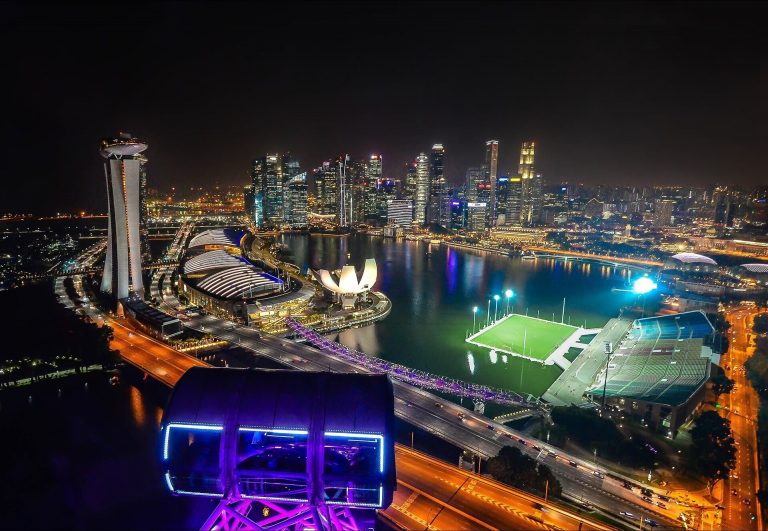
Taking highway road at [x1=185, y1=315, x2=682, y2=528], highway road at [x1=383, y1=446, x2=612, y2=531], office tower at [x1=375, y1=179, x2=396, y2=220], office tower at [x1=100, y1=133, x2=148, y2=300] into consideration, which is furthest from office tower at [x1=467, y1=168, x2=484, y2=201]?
highway road at [x1=383, y1=446, x2=612, y2=531]

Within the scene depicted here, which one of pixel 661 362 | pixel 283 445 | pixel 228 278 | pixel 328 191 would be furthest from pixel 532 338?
pixel 328 191

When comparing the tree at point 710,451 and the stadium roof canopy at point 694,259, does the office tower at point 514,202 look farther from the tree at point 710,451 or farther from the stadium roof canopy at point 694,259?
the tree at point 710,451

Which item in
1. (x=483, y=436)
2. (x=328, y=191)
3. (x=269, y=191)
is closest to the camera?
(x=483, y=436)

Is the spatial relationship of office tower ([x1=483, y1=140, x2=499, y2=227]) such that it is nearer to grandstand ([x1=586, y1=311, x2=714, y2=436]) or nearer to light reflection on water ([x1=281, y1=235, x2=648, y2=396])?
light reflection on water ([x1=281, y1=235, x2=648, y2=396])

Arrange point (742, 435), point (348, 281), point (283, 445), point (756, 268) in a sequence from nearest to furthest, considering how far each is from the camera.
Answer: point (283, 445) → point (742, 435) → point (348, 281) → point (756, 268)

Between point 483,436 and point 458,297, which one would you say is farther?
point 458,297

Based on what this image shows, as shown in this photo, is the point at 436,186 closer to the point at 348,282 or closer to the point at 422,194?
the point at 422,194
